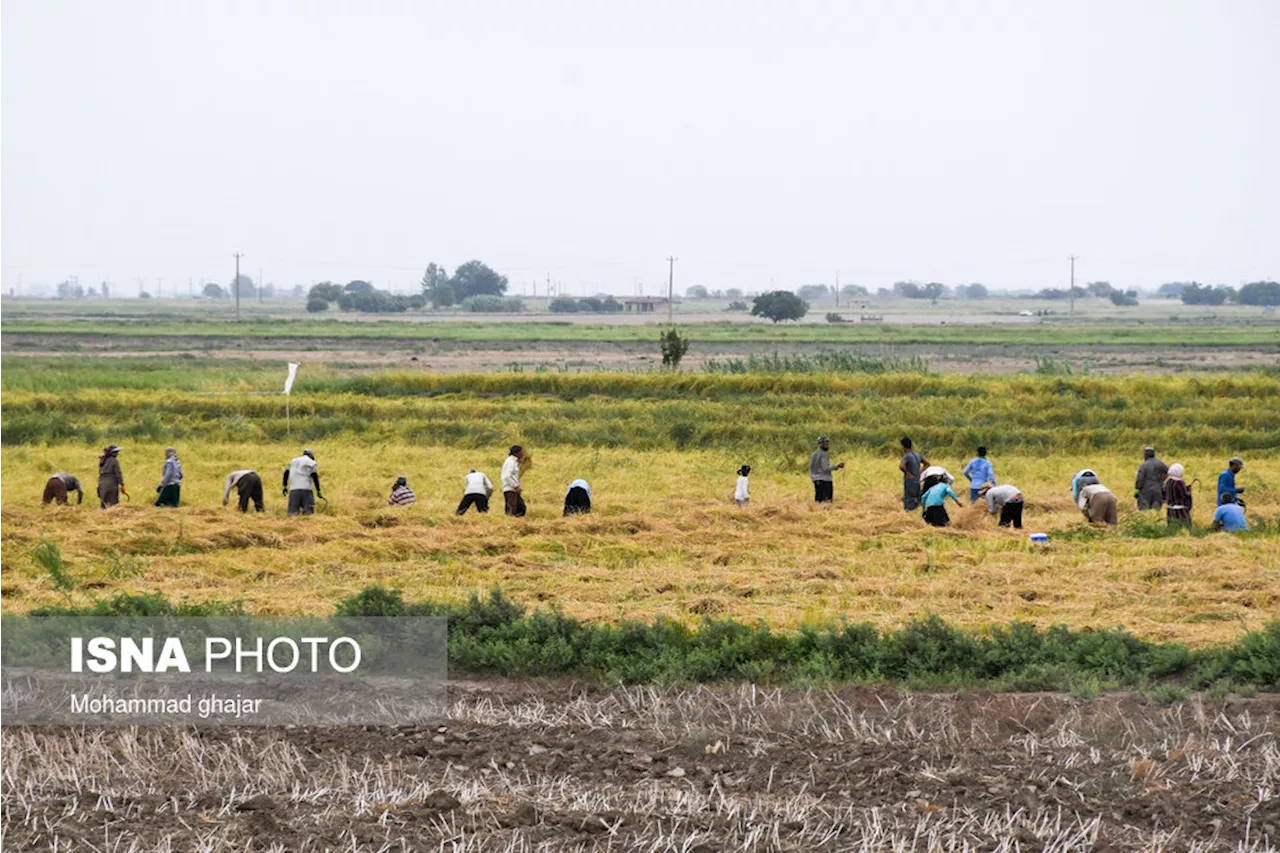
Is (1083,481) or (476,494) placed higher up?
(1083,481)

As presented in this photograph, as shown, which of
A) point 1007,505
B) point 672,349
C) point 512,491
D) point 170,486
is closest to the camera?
point 1007,505

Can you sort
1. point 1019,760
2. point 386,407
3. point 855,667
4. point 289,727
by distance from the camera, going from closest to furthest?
point 1019,760, point 289,727, point 855,667, point 386,407

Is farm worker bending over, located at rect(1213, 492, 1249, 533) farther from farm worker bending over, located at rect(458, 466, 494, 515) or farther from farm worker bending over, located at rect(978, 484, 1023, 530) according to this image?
farm worker bending over, located at rect(458, 466, 494, 515)

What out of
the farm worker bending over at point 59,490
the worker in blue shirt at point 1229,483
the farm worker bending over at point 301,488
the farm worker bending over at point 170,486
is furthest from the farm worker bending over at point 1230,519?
the farm worker bending over at point 59,490

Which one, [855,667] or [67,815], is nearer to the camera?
[67,815]

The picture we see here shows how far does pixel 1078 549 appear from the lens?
18.6 metres

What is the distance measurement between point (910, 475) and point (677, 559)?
4713 mm

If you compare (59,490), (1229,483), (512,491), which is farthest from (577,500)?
(1229,483)

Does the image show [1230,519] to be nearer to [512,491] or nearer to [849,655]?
[849,655]

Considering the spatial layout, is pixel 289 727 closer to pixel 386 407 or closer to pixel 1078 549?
pixel 1078 549

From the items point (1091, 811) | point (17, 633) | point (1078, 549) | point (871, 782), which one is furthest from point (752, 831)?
point (1078, 549)

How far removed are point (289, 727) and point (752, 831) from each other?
12.6 ft

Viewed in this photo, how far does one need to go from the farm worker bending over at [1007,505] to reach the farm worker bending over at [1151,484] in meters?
2.09

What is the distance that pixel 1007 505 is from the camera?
20297 mm
